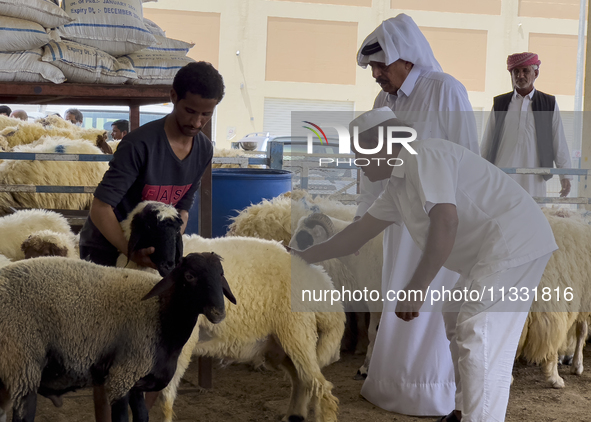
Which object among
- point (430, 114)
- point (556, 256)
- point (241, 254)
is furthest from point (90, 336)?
point (556, 256)

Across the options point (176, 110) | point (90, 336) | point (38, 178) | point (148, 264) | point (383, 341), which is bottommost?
point (383, 341)

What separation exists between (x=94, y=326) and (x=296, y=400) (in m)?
1.43

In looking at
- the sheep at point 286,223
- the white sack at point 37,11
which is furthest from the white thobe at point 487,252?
the white sack at point 37,11

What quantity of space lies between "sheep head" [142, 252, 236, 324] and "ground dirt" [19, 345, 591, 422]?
4.56 feet

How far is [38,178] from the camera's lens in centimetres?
473

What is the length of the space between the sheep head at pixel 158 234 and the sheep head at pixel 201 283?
0.50 feet

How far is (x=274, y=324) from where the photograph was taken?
2.91m

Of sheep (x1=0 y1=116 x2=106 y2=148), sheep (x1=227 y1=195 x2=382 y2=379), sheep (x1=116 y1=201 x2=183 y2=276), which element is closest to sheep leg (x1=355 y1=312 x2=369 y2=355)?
sheep (x1=227 y1=195 x2=382 y2=379)

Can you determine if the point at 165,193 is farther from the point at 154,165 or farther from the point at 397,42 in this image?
the point at 397,42

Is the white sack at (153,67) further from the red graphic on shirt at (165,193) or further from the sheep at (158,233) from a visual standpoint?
the sheep at (158,233)

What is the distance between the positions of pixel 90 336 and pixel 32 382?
0.72ft

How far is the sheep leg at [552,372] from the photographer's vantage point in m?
3.82

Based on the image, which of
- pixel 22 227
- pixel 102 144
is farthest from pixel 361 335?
pixel 102 144

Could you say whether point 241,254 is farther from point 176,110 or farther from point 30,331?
point 30,331
